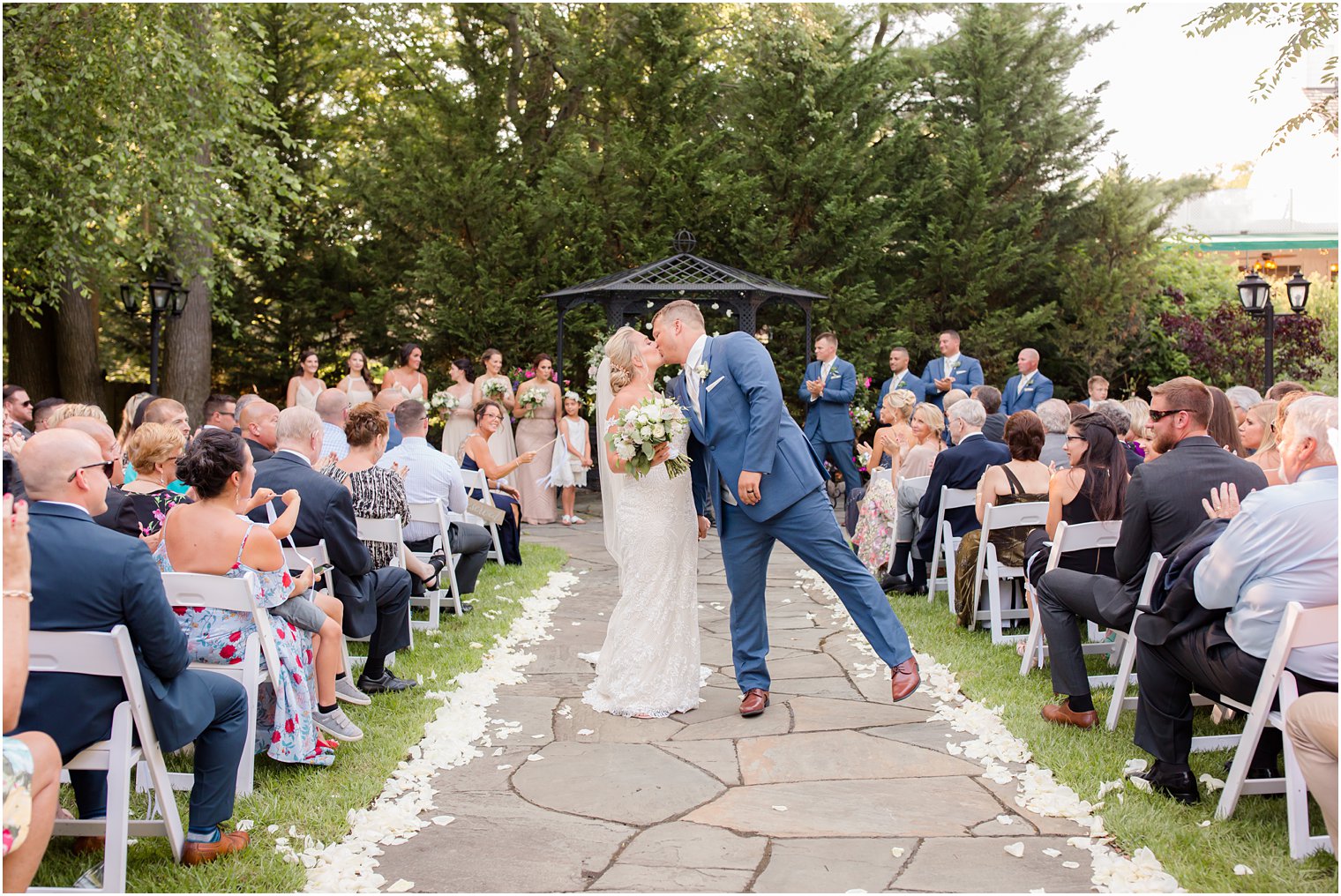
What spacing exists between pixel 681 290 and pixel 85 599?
10725 millimetres

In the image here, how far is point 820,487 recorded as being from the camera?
18.0ft

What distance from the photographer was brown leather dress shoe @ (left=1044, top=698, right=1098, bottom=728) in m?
4.96

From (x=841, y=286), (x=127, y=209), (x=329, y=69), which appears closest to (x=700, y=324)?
(x=127, y=209)

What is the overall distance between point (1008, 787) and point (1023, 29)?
16.0 metres

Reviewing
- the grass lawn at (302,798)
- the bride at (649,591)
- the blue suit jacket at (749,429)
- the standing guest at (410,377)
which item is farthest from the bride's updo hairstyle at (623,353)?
the standing guest at (410,377)

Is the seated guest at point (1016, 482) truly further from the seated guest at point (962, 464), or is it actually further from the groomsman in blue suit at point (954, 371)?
the groomsman in blue suit at point (954, 371)

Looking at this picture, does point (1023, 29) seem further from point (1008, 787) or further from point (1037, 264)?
point (1008, 787)

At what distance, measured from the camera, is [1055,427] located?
810cm

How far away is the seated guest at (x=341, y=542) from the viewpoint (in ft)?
17.4

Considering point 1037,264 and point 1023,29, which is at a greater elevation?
point 1023,29

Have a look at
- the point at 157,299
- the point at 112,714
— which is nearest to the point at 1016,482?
the point at 112,714

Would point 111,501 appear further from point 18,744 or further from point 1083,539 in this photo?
point 1083,539

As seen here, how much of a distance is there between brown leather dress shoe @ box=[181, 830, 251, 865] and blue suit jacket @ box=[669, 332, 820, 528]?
2543 mm

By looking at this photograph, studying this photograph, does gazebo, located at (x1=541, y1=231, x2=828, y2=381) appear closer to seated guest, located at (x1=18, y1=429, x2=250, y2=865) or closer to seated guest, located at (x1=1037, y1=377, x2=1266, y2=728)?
seated guest, located at (x1=1037, y1=377, x2=1266, y2=728)
